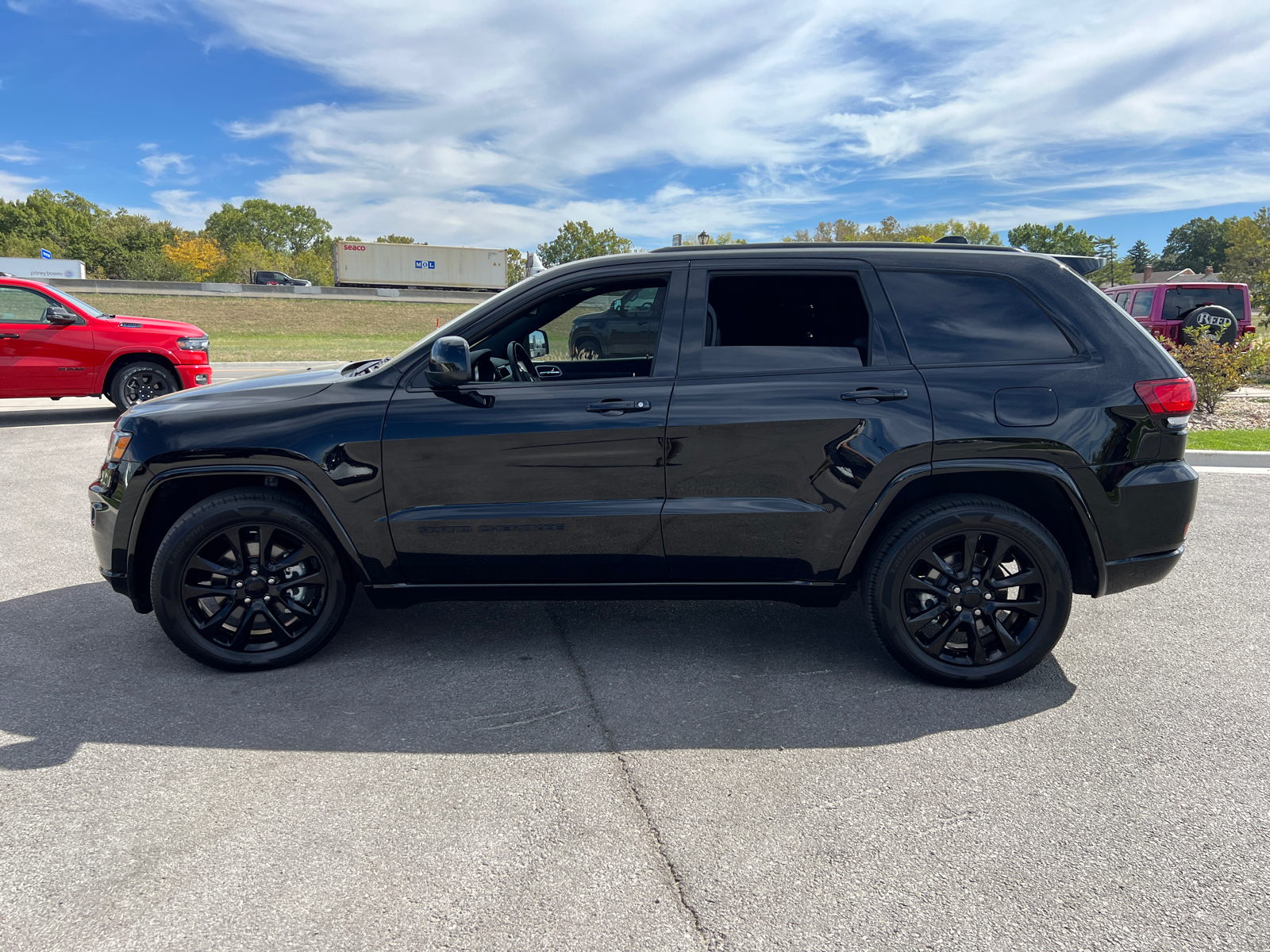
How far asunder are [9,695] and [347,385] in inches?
71.7

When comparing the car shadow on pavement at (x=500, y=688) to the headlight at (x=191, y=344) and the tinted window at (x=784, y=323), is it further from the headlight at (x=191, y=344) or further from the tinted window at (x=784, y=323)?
the headlight at (x=191, y=344)

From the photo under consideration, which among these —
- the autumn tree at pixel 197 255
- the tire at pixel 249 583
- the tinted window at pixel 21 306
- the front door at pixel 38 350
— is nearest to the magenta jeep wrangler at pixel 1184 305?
the tire at pixel 249 583

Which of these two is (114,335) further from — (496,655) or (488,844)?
(488,844)

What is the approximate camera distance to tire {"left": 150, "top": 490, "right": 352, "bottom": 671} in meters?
3.60

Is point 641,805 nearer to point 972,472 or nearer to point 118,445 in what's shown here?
point 972,472

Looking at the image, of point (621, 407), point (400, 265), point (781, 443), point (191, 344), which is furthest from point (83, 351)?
point (400, 265)

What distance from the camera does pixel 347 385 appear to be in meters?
3.65

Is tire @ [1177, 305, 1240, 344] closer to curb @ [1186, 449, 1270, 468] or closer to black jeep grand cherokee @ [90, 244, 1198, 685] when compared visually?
curb @ [1186, 449, 1270, 468]

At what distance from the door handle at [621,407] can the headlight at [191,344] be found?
9.35 meters

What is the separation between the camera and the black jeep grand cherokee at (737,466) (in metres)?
3.48

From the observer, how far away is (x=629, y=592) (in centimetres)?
368

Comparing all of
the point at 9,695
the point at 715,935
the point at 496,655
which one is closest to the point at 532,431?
the point at 496,655

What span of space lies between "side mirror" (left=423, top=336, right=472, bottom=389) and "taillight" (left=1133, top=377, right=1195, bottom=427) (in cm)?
268

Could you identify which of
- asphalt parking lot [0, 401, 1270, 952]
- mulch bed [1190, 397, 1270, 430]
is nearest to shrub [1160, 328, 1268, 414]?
mulch bed [1190, 397, 1270, 430]
